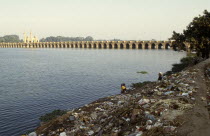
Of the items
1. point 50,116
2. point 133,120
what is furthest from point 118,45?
point 133,120

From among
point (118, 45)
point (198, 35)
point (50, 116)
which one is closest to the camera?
point (50, 116)

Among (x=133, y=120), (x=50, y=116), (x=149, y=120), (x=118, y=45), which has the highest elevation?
(x=118, y=45)

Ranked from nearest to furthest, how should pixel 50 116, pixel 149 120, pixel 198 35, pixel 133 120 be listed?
1. pixel 149 120
2. pixel 133 120
3. pixel 50 116
4. pixel 198 35

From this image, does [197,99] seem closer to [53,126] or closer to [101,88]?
[53,126]

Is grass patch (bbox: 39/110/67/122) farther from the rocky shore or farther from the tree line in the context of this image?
the tree line

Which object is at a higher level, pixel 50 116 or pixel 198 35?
pixel 198 35

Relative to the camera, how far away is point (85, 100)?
70.7ft

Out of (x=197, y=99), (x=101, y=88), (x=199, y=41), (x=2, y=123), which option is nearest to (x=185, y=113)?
(x=197, y=99)

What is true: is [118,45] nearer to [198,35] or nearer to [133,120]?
[198,35]

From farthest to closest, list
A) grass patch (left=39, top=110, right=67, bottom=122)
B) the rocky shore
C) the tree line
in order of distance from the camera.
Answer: the tree line
grass patch (left=39, top=110, right=67, bottom=122)
the rocky shore

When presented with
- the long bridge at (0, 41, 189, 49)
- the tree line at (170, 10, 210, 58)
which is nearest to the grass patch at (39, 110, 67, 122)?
the tree line at (170, 10, 210, 58)

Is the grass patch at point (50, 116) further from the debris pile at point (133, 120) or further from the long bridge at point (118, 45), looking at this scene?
the long bridge at point (118, 45)

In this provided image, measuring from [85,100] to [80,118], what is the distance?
965 cm

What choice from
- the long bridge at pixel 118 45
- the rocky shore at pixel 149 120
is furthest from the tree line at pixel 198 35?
the long bridge at pixel 118 45
